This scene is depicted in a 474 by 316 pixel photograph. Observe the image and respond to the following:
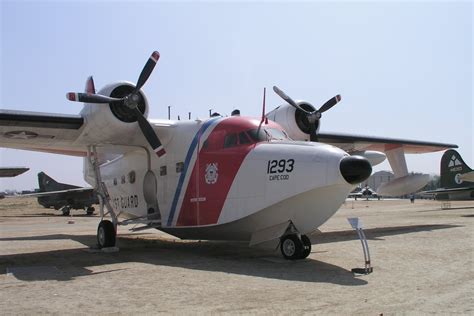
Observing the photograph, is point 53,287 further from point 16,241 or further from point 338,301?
point 16,241

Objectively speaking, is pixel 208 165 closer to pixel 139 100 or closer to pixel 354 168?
pixel 139 100

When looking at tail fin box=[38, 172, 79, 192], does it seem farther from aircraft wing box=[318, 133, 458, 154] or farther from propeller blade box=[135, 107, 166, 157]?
propeller blade box=[135, 107, 166, 157]

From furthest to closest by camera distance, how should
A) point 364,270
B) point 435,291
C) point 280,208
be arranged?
point 280,208
point 364,270
point 435,291

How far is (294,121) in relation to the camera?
14.8 metres

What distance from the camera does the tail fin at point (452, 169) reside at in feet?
108

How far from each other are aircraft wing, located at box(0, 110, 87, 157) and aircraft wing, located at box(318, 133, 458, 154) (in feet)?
29.5

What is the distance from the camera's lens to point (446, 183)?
3412cm

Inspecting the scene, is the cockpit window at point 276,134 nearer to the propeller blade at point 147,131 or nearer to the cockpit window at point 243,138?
the cockpit window at point 243,138

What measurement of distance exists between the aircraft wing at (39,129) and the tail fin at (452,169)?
2820 cm

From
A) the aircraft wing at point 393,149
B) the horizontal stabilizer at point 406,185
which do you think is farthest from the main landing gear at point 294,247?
the horizontal stabilizer at point 406,185

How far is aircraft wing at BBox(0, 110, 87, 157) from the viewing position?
39.6 feet

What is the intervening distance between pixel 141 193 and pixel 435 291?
397 inches

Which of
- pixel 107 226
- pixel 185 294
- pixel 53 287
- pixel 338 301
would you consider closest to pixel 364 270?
pixel 338 301

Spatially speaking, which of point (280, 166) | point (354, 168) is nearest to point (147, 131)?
point (280, 166)
